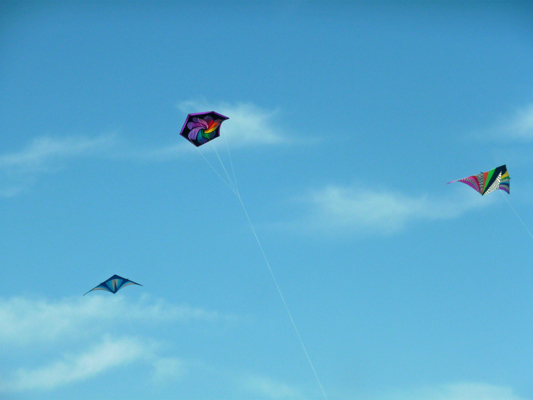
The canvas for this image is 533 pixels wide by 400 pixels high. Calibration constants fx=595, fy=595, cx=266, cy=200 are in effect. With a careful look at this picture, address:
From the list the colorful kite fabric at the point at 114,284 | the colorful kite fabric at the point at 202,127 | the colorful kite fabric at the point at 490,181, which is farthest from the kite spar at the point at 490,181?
the colorful kite fabric at the point at 114,284

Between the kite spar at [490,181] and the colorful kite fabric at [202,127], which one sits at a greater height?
the colorful kite fabric at [202,127]

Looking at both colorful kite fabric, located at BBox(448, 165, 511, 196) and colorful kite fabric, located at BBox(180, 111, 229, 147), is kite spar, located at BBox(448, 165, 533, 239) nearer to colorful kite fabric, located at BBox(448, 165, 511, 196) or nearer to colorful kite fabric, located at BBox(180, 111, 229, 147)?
colorful kite fabric, located at BBox(448, 165, 511, 196)

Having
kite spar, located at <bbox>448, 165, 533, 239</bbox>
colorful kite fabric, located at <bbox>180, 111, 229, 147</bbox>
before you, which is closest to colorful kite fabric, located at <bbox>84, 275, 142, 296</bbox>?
colorful kite fabric, located at <bbox>180, 111, 229, 147</bbox>

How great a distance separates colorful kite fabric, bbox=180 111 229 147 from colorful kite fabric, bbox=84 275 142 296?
12739mm

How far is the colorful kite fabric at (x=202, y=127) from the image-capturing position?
33688 mm

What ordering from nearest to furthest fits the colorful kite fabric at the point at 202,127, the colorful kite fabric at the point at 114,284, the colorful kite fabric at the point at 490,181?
the colorful kite fabric at the point at 202,127 < the colorful kite fabric at the point at 490,181 < the colorful kite fabric at the point at 114,284

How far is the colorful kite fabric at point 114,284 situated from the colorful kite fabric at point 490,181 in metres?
Result: 23.4

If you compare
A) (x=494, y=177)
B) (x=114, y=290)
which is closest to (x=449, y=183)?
(x=494, y=177)

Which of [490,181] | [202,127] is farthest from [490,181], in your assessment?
[202,127]

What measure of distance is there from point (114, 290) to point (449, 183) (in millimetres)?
23885

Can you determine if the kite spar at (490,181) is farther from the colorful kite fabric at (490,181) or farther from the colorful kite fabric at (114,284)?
the colorful kite fabric at (114,284)

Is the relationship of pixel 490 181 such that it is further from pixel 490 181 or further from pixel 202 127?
pixel 202 127

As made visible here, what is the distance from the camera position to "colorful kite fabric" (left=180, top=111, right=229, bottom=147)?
33.7m

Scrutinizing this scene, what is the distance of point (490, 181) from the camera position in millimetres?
36469
